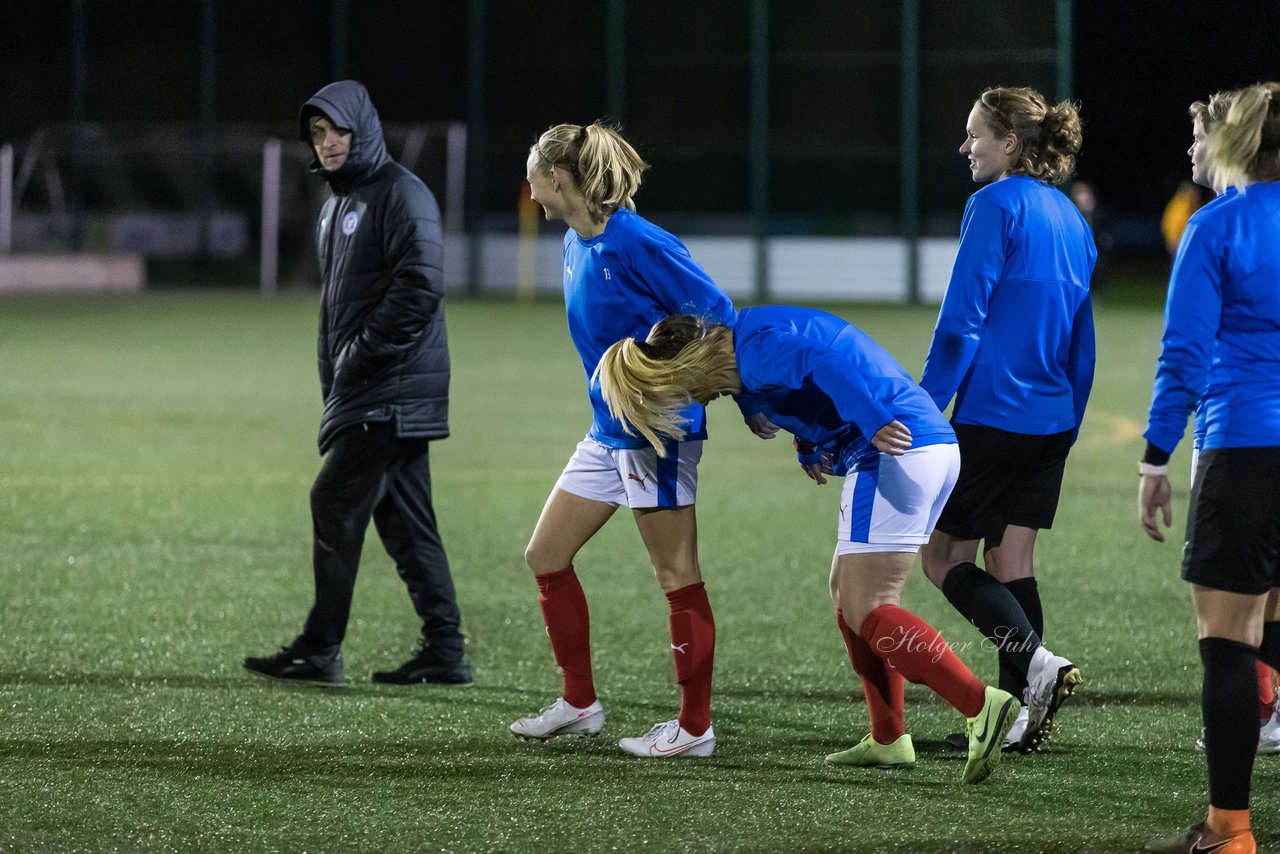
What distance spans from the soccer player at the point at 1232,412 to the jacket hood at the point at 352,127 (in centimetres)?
297

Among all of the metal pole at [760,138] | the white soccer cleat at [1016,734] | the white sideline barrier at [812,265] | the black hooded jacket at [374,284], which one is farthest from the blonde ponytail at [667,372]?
the metal pole at [760,138]

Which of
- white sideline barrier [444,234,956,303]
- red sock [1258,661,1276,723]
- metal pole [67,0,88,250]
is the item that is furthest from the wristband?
metal pole [67,0,88,250]

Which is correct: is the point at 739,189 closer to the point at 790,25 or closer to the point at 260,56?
the point at 790,25

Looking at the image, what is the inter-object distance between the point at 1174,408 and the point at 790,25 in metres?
24.3

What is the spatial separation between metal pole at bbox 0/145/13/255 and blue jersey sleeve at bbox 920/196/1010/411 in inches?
1095

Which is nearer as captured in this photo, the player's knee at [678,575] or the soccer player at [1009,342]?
the soccer player at [1009,342]

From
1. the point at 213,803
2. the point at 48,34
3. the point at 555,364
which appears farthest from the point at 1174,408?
the point at 48,34

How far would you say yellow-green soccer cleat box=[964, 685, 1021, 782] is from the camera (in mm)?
4344

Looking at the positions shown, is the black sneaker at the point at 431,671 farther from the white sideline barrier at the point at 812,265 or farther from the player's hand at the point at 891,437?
the white sideline barrier at the point at 812,265

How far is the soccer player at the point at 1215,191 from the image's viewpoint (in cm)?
404

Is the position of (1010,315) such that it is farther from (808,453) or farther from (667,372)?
(667,372)

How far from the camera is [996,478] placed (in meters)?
4.84

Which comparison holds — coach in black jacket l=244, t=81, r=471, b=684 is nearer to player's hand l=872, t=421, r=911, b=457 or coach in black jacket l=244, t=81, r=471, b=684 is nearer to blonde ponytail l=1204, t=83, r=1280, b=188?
player's hand l=872, t=421, r=911, b=457

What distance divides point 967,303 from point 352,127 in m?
2.25
